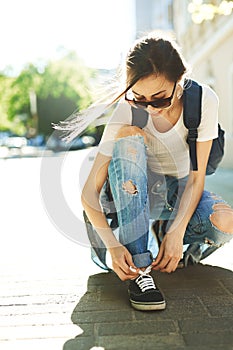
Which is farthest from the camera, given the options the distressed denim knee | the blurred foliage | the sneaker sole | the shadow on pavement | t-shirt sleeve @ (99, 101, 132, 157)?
the blurred foliage

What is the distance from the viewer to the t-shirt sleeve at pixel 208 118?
262cm

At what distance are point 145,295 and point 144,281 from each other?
89 millimetres

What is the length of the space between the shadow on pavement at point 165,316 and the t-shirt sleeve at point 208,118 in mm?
750

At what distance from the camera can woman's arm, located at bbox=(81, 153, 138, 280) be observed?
2455mm

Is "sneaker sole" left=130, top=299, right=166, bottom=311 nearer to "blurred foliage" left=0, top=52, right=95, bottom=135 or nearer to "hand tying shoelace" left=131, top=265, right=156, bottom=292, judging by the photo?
"hand tying shoelace" left=131, top=265, right=156, bottom=292

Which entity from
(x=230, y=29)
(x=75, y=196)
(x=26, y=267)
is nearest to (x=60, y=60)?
(x=230, y=29)

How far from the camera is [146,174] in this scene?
259 centimetres

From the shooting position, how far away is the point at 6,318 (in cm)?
233

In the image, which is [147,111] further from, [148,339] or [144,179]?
[148,339]

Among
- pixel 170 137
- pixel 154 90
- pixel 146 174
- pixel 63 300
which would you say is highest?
pixel 154 90

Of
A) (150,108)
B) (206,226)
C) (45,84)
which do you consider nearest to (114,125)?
(150,108)

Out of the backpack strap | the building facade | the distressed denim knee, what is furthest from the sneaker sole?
the building facade

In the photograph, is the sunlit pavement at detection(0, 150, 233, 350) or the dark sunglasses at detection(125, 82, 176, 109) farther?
the dark sunglasses at detection(125, 82, 176, 109)

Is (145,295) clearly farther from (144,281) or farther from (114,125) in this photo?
(114,125)
